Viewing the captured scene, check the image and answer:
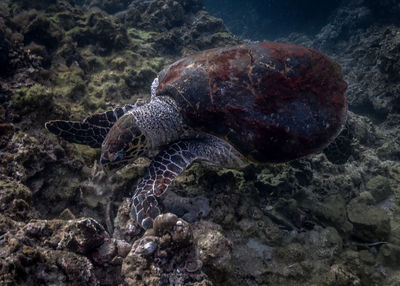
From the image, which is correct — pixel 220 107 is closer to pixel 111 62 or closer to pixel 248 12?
pixel 111 62

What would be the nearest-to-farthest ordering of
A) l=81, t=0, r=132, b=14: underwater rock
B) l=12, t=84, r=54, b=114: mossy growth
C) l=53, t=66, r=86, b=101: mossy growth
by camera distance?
l=12, t=84, r=54, b=114: mossy growth → l=53, t=66, r=86, b=101: mossy growth → l=81, t=0, r=132, b=14: underwater rock

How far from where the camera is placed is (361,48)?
12516 mm

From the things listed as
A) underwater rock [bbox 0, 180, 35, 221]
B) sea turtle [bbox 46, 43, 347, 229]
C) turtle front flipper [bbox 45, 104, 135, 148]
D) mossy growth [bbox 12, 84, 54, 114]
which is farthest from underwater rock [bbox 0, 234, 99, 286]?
mossy growth [bbox 12, 84, 54, 114]

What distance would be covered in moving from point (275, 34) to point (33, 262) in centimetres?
2985

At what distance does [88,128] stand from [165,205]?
5.50 feet

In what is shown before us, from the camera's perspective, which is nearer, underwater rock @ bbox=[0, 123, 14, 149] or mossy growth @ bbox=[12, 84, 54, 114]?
underwater rock @ bbox=[0, 123, 14, 149]

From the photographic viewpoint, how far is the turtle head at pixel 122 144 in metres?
3.32

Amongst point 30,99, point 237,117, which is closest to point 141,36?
point 30,99

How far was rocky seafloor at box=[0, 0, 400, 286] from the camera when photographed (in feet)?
6.55

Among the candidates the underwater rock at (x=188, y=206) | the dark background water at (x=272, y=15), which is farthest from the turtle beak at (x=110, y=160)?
the dark background water at (x=272, y=15)

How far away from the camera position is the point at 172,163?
132 inches

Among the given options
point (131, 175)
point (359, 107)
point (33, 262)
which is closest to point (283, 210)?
point (131, 175)

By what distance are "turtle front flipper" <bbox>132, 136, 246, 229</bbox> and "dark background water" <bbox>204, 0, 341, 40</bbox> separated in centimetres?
2411

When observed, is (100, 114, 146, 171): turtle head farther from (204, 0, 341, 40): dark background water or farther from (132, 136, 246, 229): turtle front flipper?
(204, 0, 341, 40): dark background water
